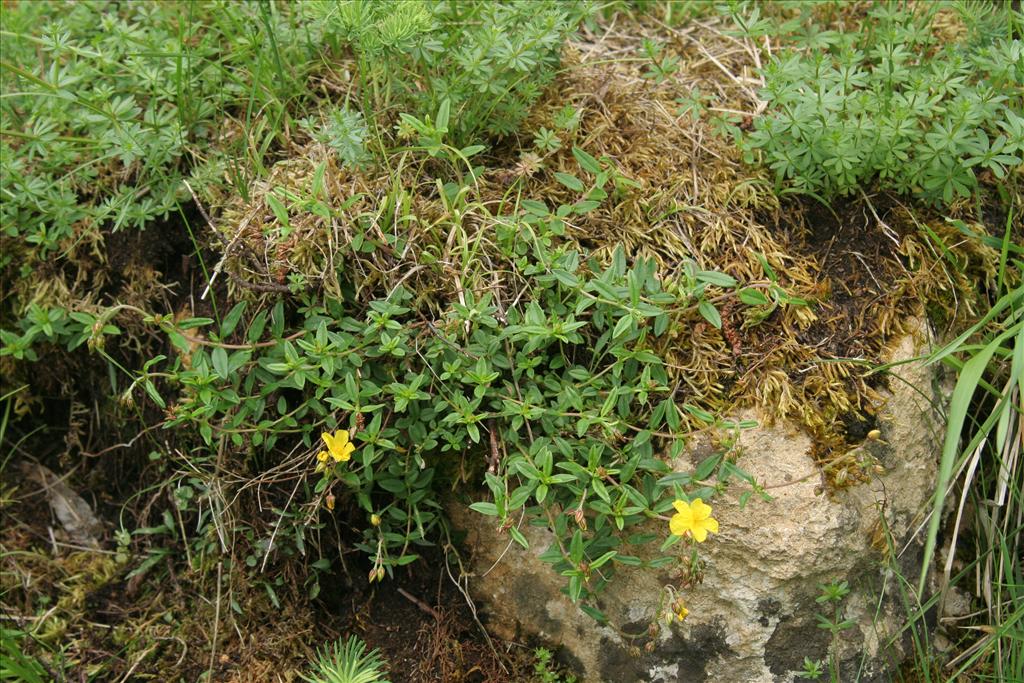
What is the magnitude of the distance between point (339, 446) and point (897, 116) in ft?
6.11

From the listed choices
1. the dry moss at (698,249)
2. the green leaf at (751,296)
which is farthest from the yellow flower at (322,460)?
the green leaf at (751,296)

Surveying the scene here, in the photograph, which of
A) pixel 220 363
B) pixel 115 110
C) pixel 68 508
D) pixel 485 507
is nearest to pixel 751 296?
pixel 485 507

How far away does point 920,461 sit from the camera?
263cm

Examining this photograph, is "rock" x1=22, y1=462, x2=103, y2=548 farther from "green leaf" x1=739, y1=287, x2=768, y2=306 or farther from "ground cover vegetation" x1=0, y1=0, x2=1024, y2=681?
"green leaf" x1=739, y1=287, x2=768, y2=306

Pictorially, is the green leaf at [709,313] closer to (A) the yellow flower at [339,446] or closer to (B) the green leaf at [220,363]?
(A) the yellow flower at [339,446]

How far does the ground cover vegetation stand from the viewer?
2.52 meters

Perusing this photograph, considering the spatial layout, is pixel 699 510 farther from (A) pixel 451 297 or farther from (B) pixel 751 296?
(A) pixel 451 297

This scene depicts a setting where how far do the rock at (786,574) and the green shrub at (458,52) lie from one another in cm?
125

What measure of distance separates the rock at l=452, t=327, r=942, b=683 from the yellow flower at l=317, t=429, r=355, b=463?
0.56m

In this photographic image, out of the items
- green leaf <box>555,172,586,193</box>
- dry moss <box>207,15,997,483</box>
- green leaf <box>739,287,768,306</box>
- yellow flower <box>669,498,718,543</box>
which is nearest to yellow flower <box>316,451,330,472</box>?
dry moss <box>207,15,997,483</box>

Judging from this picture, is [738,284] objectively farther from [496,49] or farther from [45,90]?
[45,90]

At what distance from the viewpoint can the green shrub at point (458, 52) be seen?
2.63 meters

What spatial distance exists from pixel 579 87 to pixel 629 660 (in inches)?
73.3

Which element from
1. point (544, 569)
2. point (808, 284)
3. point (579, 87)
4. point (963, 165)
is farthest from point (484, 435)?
point (963, 165)
